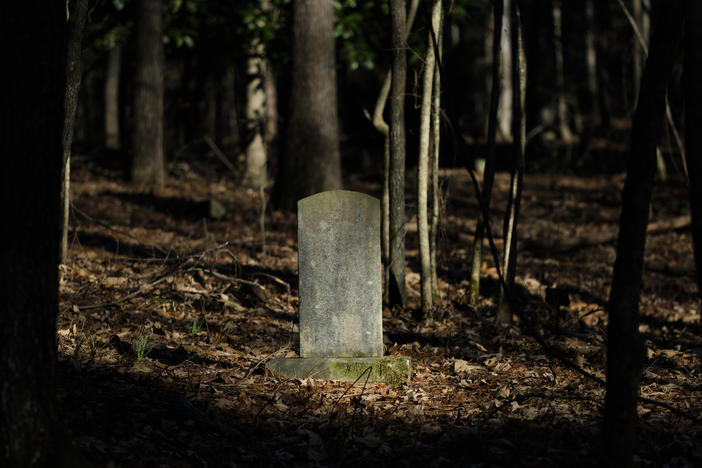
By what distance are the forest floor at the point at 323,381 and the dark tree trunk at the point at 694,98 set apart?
1.01 metres

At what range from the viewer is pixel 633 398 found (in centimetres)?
355

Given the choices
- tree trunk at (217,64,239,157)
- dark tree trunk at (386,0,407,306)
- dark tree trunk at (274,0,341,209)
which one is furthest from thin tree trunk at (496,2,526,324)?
tree trunk at (217,64,239,157)

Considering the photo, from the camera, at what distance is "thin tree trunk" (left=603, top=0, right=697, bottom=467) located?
3.31 m

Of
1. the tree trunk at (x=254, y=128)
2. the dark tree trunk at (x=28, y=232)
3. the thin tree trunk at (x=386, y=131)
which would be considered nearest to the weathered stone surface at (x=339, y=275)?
the thin tree trunk at (x=386, y=131)

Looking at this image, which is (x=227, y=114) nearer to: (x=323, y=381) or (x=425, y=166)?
(x=425, y=166)

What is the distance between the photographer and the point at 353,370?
5.81 m

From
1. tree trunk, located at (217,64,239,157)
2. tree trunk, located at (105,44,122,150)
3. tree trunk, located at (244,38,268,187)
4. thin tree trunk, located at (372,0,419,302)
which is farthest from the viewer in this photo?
tree trunk, located at (105,44,122,150)

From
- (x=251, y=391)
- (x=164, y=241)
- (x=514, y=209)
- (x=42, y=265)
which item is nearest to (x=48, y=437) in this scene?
(x=42, y=265)

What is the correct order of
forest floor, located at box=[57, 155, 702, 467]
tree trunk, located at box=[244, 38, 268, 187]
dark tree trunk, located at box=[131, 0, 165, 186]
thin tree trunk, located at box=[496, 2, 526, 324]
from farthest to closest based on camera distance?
tree trunk, located at box=[244, 38, 268, 187] < dark tree trunk, located at box=[131, 0, 165, 186] < thin tree trunk, located at box=[496, 2, 526, 324] < forest floor, located at box=[57, 155, 702, 467]

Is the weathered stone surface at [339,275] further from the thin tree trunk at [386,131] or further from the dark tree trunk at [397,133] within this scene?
the thin tree trunk at [386,131]

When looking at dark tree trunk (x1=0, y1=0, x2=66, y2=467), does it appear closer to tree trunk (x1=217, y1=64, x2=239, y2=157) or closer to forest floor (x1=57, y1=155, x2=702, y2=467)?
forest floor (x1=57, y1=155, x2=702, y2=467)

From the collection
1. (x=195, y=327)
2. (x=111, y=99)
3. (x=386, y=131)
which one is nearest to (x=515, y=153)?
(x=386, y=131)

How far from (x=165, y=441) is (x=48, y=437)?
1.05m

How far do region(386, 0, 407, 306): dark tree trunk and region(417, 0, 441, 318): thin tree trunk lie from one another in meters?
0.22
